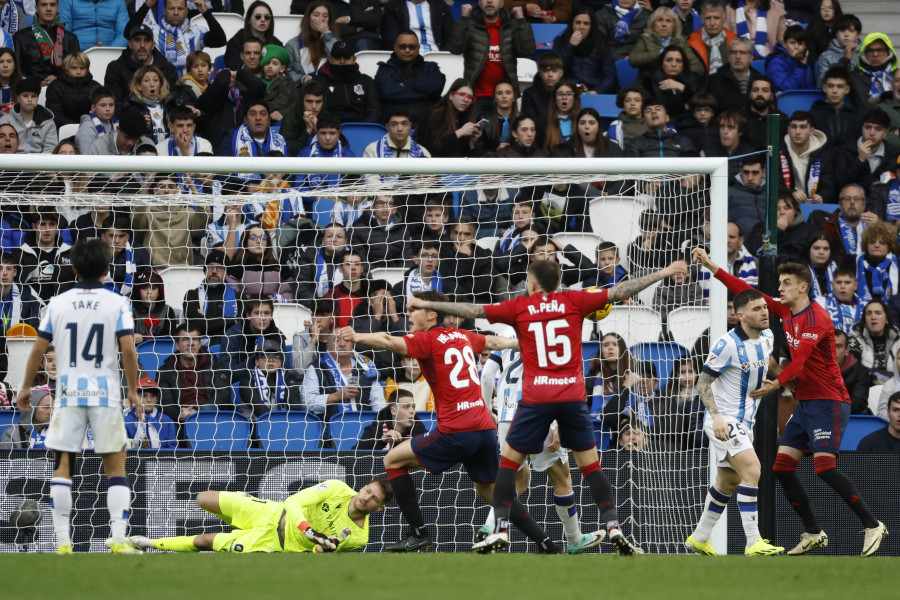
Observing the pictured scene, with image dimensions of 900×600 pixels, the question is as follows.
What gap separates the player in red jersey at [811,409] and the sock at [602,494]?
6.12 ft

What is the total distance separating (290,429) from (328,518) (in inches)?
54.7

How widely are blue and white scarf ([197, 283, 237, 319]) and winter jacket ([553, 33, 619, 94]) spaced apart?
5575 millimetres

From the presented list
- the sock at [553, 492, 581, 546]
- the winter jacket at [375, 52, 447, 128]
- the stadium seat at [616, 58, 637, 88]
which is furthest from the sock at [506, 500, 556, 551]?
the stadium seat at [616, 58, 637, 88]

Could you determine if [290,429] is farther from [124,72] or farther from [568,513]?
[124,72]

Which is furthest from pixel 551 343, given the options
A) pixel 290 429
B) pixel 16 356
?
pixel 16 356

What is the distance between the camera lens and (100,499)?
29.9ft

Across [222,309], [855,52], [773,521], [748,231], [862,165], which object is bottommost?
[773,521]

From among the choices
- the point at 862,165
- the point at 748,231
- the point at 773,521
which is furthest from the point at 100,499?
the point at 862,165

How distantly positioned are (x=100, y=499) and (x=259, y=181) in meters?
3.38

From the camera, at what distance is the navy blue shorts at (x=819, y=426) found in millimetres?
8078

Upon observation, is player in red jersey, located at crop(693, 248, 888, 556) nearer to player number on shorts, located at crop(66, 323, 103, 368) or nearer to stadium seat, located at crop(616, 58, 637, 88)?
player number on shorts, located at crop(66, 323, 103, 368)

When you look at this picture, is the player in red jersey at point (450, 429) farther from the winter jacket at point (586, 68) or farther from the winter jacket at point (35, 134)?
the winter jacket at point (586, 68)

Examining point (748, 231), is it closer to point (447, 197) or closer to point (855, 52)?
point (447, 197)

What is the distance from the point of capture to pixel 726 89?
42.7 feet
